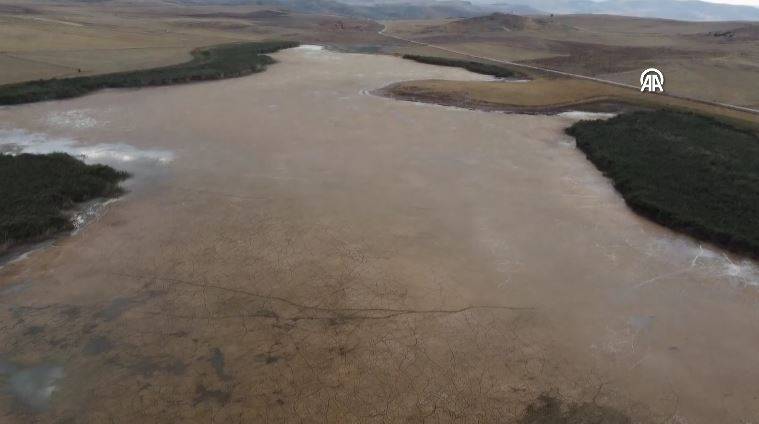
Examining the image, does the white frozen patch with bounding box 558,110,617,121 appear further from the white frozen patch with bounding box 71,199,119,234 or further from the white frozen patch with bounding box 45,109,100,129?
the white frozen patch with bounding box 45,109,100,129

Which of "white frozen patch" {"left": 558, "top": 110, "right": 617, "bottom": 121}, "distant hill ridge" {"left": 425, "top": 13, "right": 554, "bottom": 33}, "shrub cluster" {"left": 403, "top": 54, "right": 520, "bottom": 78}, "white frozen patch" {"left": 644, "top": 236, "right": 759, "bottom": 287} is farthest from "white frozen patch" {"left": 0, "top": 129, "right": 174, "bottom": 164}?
"distant hill ridge" {"left": 425, "top": 13, "right": 554, "bottom": 33}

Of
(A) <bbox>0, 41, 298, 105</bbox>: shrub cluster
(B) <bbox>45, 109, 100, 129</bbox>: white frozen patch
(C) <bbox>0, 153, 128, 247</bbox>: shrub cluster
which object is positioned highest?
(A) <bbox>0, 41, 298, 105</bbox>: shrub cluster

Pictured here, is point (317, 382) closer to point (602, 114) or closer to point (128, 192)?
point (128, 192)

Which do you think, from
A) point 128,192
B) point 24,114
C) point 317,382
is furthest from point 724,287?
point 24,114

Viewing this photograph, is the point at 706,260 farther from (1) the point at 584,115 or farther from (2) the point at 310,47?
(2) the point at 310,47

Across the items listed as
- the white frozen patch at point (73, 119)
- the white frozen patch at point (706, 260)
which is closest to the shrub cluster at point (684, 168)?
the white frozen patch at point (706, 260)

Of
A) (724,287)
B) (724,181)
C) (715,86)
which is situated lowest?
(724,287)

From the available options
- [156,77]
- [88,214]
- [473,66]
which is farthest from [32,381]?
[473,66]
